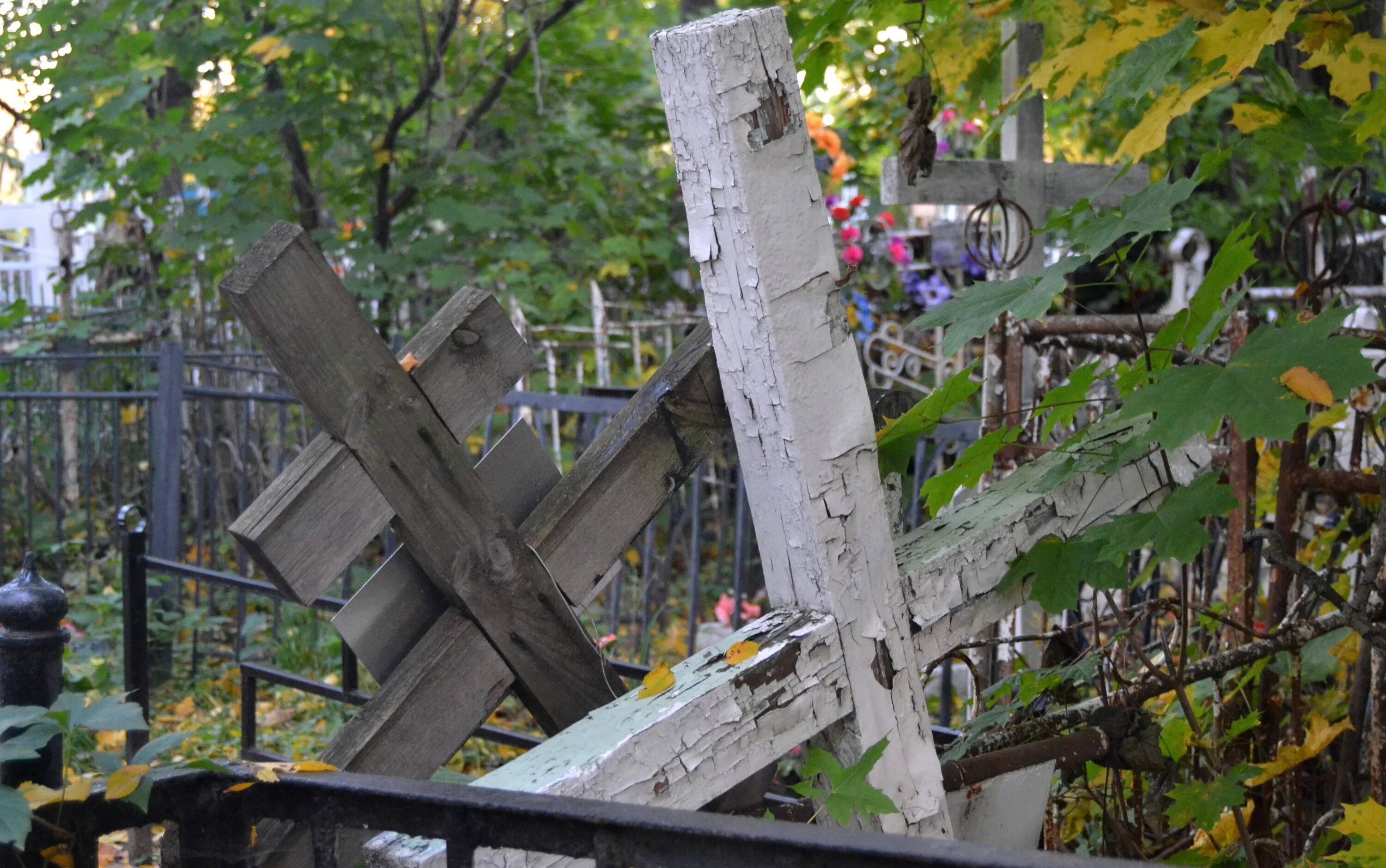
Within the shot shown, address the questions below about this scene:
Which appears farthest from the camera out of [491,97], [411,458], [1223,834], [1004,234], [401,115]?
[491,97]

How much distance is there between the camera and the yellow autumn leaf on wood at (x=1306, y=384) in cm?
105

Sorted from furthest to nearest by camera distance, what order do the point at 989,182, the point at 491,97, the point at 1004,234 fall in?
the point at 491,97, the point at 989,182, the point at 1004,234

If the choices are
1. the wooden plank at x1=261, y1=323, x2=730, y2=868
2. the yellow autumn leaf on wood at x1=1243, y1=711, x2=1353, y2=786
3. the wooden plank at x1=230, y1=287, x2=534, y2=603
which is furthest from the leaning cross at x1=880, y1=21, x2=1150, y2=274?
the wooden plank at x1=230, y1=287, x2=534, y2=603

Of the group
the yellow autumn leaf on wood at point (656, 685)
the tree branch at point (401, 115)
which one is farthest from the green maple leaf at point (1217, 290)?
the tree branch at point (401, 115)

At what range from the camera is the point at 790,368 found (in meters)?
1.06

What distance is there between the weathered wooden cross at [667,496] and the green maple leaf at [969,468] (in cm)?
14

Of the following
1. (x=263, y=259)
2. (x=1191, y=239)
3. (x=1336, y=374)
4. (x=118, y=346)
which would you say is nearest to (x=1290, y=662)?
(x=1336, y=374)

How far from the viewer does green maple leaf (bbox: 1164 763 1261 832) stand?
1381 mm

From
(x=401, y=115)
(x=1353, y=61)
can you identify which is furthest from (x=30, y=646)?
(x=401, y=115)

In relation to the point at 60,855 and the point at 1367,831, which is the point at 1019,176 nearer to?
the point at 1367,831

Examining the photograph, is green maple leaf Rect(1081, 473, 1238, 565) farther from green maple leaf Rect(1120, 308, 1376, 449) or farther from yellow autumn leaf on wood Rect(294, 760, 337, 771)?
yellow autumn leaf on wood Rect(294, 760, 337, 771)

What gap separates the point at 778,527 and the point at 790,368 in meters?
0.16

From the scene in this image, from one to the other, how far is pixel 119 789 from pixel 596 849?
0.47 metres

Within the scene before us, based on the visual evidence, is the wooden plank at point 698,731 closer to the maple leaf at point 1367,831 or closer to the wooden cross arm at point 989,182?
the maple leaf at point 1367,831
